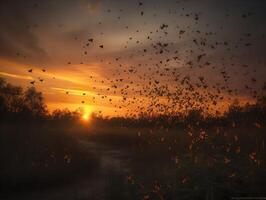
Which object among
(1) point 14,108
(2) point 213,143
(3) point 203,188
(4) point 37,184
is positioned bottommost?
(4) point 37,184

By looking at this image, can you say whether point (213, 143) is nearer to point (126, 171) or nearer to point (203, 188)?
point (126, 171)

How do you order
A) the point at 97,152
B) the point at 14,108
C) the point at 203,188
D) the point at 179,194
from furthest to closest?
the point at 14,108
the point at 97,152
the point at 179,194
the point at 203,188

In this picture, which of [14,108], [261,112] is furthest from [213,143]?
[14,108]

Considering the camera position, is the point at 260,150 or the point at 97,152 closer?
the point at 260,150

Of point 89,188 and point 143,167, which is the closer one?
point 89,188

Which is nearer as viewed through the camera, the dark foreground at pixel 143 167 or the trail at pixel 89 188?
the dark foreground at pixel 143 167

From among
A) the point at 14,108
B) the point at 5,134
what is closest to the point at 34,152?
the point at 5,134

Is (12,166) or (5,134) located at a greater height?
(5,134)

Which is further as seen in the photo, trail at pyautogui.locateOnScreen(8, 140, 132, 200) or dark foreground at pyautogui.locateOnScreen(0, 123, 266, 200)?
trail at pyautogui.locateOnScreen(8, 140, 132, 200)

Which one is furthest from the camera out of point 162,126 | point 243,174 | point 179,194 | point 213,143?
point 162,126

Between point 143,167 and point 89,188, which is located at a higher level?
point 143,167
